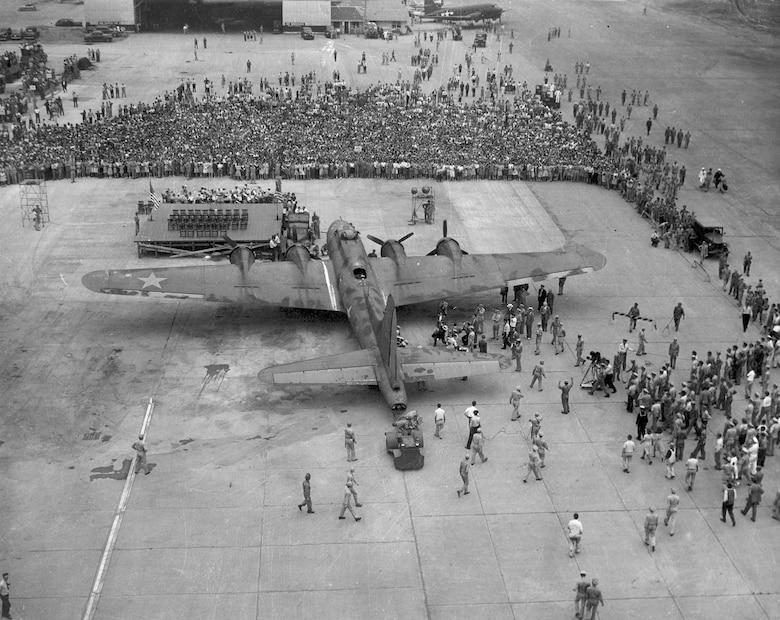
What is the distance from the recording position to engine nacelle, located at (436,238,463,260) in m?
45.4

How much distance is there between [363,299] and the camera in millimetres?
40125

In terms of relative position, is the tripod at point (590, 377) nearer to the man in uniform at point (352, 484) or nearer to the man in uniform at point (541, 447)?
the man in uniform at point (541, 447)

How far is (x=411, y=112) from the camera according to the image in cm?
7531

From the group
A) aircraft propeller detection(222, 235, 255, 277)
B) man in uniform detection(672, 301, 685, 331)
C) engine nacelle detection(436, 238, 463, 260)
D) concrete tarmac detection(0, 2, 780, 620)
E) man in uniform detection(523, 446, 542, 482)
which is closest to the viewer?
concrete tarmac detection(0, 2, 780, 620)

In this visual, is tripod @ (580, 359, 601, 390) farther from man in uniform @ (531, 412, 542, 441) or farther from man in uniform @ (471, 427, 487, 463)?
man in uniform @ (471, 427, 487, 463)

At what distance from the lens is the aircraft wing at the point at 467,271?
143ft

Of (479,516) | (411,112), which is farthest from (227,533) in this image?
(411,112)

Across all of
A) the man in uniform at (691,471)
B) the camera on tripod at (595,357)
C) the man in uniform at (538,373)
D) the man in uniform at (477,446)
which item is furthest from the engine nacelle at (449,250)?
the man in uniform at (691,471)

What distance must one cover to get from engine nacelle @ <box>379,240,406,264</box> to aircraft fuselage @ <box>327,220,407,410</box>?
6.23 feet

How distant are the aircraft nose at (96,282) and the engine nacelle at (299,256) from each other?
8276 millimetres

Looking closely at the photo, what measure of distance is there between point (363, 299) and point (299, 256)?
5.57 m

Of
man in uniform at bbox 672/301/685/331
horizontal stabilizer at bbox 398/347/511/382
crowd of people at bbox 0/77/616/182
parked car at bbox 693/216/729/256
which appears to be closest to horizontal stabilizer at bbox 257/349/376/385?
horizontal stabilizer at bbox 398/347/511/382

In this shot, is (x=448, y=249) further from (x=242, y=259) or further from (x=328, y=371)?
(x=328, y=371)

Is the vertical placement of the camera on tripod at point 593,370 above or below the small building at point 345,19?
below
